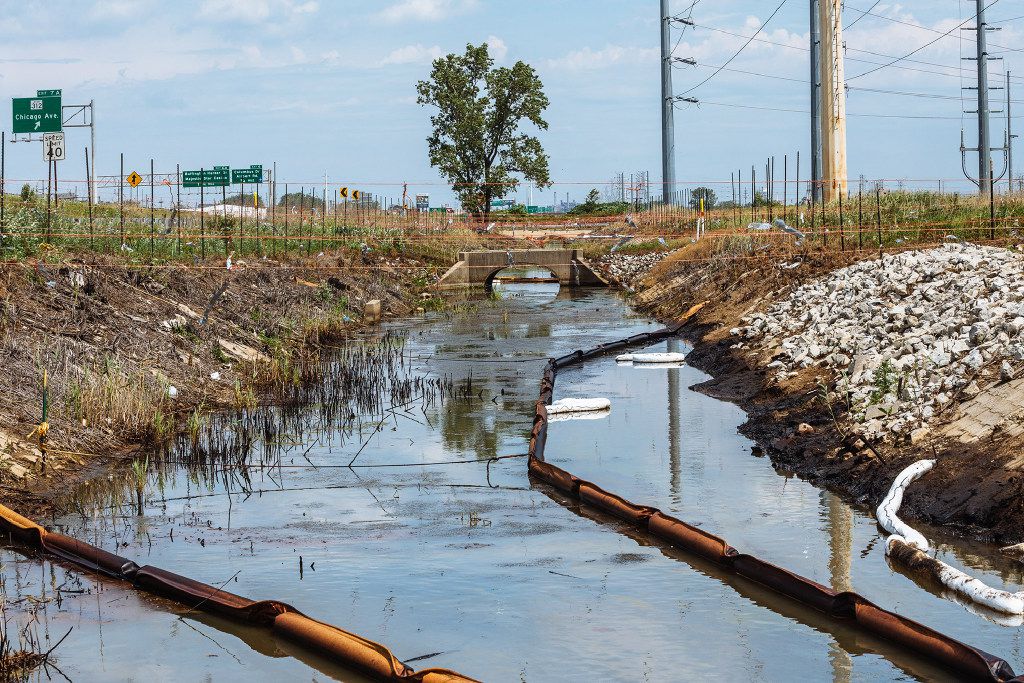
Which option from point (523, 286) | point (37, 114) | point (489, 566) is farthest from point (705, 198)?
point (489, 566)

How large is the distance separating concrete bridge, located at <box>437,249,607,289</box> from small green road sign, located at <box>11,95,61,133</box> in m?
22.1

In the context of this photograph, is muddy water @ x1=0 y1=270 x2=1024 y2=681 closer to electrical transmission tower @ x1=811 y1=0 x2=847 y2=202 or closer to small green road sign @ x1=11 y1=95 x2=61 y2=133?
electrical transmission tower @ x1=811 y1=0 x2=847 y2=202

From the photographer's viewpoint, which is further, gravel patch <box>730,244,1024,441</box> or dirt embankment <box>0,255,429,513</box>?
dirt embankment <box>0,255,429,513</box>

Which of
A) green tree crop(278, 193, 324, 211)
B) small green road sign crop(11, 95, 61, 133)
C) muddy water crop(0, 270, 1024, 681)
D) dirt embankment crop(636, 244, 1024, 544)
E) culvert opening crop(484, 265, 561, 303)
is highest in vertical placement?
small green road sign crop(11, 95, 61, 133)

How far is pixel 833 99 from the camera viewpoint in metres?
30.8

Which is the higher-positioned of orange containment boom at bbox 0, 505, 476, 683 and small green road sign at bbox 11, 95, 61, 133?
small green road sign at bbox 11, 95, 61, 133

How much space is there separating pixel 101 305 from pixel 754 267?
15899mm

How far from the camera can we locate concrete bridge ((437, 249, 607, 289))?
43938 mm

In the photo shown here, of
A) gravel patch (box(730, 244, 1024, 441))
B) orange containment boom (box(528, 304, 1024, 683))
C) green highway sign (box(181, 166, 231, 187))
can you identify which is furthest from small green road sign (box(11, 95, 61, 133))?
orange containment boom (box(528, 304, 1024, 683))

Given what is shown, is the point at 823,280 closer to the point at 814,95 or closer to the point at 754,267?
the point at 754,267

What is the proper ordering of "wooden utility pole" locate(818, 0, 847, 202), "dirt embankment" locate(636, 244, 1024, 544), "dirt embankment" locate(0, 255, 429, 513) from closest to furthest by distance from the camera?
"dirt embankment" locate(636, 244, 1024, 544) → "dirt embankment" locate(0, 255, 429, 513) → "wooden utility pole" locate(818, 0, 847, 202)

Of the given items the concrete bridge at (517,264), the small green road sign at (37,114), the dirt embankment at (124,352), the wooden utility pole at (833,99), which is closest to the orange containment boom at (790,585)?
the dirt embankment at (124,352)

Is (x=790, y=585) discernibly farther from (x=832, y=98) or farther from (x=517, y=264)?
(x=517, y=264)

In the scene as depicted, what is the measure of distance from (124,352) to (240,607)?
29.8ft
